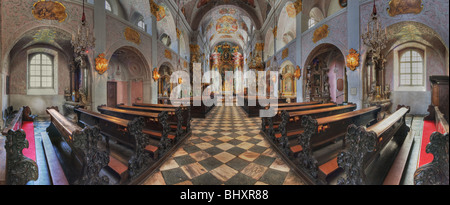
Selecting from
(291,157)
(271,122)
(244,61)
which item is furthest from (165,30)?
(244,61)

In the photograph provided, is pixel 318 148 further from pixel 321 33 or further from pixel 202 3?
pixel 202 3

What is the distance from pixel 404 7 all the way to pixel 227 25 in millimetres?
19187

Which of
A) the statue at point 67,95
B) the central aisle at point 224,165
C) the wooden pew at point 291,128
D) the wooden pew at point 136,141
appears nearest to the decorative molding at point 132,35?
the statue at point 67,95

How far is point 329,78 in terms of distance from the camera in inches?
444

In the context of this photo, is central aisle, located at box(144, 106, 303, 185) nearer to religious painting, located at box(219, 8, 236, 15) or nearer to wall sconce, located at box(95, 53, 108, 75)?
wall sconce, located at box(95, 53, 108, 75)

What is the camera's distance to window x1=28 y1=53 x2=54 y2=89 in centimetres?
682

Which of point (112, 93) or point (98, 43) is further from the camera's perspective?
point (112, 93)

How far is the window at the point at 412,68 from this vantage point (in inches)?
152

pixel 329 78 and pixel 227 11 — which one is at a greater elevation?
pixel 227 11

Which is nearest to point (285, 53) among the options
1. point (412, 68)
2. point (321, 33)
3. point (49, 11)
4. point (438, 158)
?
point (321, 33)

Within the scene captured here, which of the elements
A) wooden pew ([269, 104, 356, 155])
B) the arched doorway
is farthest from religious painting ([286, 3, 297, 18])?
wooden pew ([269, 104, 356, 155])

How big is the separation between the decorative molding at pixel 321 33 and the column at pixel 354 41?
1.15 m

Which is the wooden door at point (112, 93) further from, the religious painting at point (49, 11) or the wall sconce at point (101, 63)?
the religious painting at point (49, 11)

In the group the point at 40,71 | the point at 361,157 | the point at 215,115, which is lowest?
the point at 215,115
